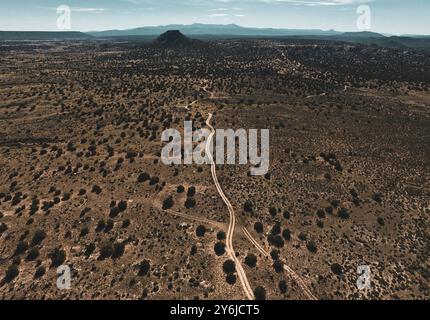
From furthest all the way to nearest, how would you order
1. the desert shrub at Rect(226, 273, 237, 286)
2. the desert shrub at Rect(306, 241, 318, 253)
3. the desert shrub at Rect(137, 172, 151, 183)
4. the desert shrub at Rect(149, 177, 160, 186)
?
the desert shrub at Rect(137, 172, 151, 183) → the desert shrub at Rect(149, 177, 160, 186) → the desert shrub at Rect(306, 241, 318, 253) → the desert shrub at Rect(226, 273, 237, 286)

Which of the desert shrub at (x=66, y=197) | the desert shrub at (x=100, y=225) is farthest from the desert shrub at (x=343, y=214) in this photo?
the desert shrub at (x=66, y=197)

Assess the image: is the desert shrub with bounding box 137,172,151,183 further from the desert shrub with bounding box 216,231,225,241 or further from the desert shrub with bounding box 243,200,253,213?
the desert shrub with bounding box 216,231,225,241

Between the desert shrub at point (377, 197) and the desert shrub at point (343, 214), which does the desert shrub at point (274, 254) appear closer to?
the desert shrub at point (343, 214)

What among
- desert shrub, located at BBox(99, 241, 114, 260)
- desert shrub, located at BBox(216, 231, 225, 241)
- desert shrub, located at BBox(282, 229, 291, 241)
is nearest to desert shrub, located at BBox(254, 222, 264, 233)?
desert shrub, located at BBox(282, 229, 291, 241)

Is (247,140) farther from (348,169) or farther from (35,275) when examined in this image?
(35,275)

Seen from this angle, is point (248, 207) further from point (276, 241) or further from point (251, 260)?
point (251, 260)
